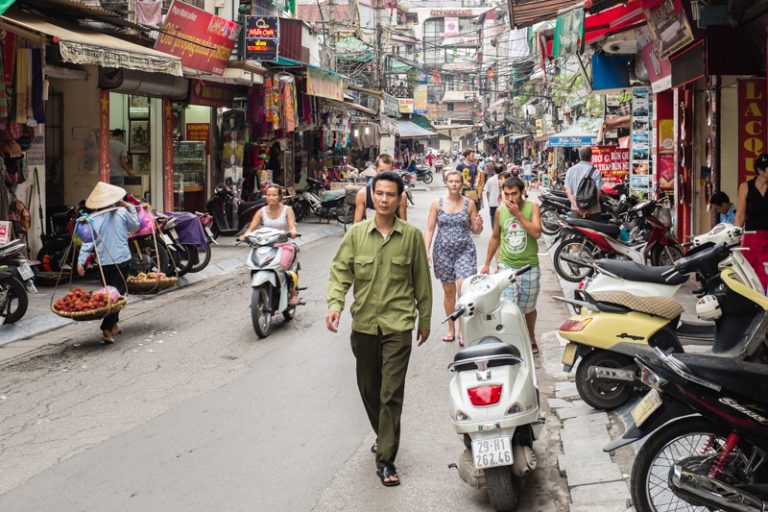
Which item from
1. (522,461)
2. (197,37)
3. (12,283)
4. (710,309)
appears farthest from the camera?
(197,37)

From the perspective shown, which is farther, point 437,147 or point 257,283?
point 437,147

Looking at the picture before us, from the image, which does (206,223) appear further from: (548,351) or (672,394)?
(672,394)

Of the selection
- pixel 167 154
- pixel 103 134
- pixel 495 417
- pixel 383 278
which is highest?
pixel 103 134

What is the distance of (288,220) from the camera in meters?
10.6

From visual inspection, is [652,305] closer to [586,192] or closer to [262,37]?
[586,192]

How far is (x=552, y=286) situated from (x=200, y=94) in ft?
33.2

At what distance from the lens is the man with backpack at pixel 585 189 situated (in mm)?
14430

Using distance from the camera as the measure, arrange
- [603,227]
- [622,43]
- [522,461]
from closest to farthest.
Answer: [522,461]
[603,227]
[622,43]

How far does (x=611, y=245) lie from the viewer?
455 inches

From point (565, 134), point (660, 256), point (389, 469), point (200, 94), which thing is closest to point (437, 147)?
point (565, 134)

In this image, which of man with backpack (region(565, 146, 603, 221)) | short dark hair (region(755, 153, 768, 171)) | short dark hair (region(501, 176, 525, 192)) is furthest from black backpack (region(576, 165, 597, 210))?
short dark hair (region(501, 176, 525, 192))

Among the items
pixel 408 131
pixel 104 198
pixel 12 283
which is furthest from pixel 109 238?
pixel 408 131

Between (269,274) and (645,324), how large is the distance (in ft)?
15.1

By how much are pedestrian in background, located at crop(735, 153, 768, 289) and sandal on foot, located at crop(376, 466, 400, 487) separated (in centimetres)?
528
